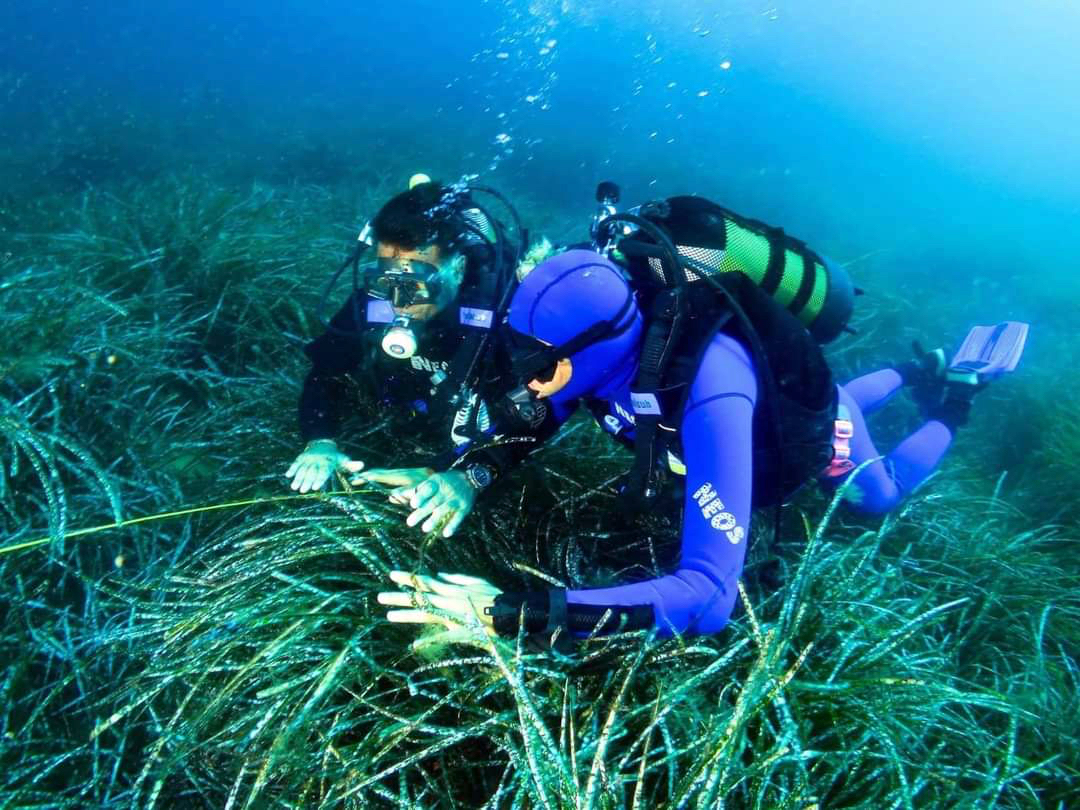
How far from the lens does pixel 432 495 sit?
2311 millimetres

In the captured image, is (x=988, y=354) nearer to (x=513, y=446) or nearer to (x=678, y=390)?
(x=678, y=390)

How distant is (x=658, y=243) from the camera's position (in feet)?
8.13

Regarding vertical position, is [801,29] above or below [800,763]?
above

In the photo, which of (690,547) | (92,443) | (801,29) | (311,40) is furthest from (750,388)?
(801,29)

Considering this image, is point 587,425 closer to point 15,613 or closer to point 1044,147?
point 15,613

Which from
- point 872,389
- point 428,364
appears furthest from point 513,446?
point 872,389

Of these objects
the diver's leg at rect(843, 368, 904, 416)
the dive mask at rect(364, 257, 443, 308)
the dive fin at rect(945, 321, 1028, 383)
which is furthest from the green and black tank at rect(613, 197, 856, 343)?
the dive fin at rect(945, 321, 1028, 383)

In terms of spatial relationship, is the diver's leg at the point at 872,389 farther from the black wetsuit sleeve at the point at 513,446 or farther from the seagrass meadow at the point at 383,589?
the black wetsuit sleeve at the point at 513,446

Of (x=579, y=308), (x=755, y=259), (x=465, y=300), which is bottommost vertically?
(x=465, y=300)

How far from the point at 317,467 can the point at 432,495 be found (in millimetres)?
661

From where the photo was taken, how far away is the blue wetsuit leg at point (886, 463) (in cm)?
350

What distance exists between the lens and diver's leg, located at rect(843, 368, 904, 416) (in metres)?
4.50

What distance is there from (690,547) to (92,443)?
9.98 feet

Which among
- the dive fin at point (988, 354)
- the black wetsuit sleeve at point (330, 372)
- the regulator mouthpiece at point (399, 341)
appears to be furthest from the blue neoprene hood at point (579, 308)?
the dive fin at point (988, 354)
